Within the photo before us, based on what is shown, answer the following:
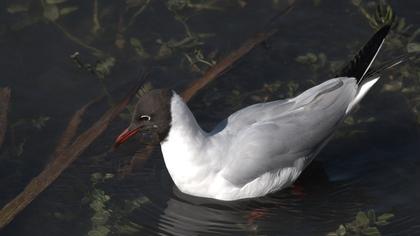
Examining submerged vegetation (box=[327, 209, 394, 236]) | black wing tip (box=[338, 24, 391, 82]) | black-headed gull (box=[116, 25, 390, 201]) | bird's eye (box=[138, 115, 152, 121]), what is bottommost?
submerged vegetation (box=[327, 209, 394, 236])

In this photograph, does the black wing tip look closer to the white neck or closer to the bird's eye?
the white neck

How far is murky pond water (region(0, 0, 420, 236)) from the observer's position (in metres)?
7.43

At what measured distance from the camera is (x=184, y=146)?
24.0 feet

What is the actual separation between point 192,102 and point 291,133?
1.53m

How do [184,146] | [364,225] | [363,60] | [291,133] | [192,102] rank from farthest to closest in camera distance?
[192,102], [363,60], [291,133], [184,146], [364,225]

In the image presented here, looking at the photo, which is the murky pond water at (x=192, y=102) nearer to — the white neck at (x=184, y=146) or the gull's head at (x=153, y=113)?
the white neck at (x=184, y=146)

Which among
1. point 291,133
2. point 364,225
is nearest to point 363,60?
point 291,133

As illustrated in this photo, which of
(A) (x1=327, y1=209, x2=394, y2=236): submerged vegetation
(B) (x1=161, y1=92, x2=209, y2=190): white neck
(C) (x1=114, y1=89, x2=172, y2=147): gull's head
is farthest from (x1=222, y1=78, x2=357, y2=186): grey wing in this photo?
(A) (x1=327, y1=209, x2=394, y2=236): submerged vegetation

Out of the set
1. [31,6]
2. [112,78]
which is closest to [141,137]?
[112,78]

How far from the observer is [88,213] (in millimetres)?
7461

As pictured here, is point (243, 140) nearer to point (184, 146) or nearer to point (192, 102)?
point (184, 146)

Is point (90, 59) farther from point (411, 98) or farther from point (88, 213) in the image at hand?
point (411, 98)

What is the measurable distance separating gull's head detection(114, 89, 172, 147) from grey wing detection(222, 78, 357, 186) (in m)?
0.61

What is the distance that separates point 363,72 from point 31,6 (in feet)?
13.3
